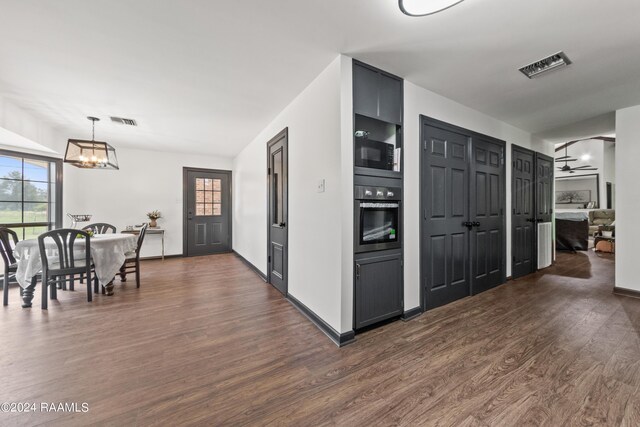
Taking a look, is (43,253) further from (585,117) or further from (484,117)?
(585,117)

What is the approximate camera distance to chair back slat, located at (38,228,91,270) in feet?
9.58

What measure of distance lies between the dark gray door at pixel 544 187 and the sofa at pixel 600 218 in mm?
5286

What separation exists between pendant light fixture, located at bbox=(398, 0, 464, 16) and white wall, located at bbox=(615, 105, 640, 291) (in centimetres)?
388

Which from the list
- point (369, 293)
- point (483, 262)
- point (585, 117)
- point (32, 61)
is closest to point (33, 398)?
point (369, 293)

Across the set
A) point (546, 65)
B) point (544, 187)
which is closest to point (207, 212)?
point (546, 65)

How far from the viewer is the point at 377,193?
8.06 ft

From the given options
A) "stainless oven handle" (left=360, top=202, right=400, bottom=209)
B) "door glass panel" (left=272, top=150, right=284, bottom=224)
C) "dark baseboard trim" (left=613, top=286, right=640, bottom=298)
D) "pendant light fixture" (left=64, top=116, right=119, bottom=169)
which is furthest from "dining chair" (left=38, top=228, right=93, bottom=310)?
"dark baseboard trim" (left=613, top=286, right=640, bottom=298)

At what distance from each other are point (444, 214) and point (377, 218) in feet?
3.50

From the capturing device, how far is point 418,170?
2805 millimetres

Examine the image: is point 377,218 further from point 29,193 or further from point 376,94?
point 29,193

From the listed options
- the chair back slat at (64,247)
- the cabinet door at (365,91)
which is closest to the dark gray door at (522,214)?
the cabinet door at (365,91)

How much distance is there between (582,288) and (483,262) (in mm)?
1603

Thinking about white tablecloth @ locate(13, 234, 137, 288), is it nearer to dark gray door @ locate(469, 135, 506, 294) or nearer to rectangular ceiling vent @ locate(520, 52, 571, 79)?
dark gray door @ locate(469, 135, 506, 294)

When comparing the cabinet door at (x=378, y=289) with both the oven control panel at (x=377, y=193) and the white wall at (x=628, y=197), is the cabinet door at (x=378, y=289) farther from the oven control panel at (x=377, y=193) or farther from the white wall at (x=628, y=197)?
the white wall at (x=628, y=197)
